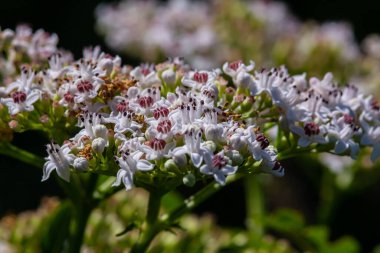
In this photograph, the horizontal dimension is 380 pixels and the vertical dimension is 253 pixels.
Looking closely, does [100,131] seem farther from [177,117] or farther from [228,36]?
[228,36]

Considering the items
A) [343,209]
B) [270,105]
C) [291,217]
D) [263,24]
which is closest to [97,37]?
[343,209]

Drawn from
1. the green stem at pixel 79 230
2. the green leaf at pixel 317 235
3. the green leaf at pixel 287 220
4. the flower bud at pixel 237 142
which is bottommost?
the green leaf at pixel 317 235

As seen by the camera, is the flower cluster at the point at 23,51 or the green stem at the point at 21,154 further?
the flower cluster at the point at 23,51

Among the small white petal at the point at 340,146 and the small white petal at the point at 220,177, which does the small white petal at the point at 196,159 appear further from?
the small white petal at the point at 340,146

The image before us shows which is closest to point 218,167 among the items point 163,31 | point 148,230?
point 148,230

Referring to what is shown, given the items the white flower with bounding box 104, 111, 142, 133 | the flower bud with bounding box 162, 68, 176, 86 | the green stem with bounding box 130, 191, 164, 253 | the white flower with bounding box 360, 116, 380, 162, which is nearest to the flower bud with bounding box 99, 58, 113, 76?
the flower bud with bounding box 162, 68, 176, 86

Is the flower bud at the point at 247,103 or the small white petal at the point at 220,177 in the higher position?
the flower bud at the point at 247,103

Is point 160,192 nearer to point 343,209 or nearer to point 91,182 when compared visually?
point 91,182

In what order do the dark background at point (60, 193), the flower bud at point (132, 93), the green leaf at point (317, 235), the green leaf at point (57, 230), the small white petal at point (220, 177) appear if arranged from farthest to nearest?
1. the dark background at point (60, 193)
2. the green leaf at point (317, 235)
3. the green leaf at point (57, 230)
4. the flower bud at point (132, 93)
5. the small white petal at point (220, 177)

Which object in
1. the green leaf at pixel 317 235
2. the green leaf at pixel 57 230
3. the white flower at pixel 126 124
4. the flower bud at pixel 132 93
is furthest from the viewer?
the green leaf at pixel 317 235

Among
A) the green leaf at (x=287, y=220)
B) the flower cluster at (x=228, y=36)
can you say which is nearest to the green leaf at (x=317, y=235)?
the green leaf at (x=287, y=220)
